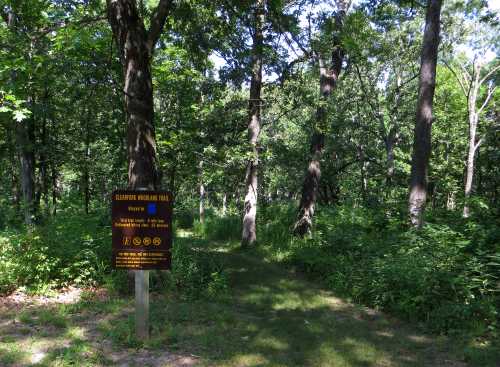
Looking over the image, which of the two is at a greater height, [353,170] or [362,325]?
[353,170]

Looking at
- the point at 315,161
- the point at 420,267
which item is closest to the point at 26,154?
the point at 315,161

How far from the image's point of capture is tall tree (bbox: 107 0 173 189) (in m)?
7.39

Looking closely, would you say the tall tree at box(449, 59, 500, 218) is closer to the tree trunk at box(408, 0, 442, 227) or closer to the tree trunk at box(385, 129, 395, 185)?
the tree trunk at box(385, 129, 395, 185)

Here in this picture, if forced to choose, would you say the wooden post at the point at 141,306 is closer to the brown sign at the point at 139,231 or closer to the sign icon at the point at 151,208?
the brown sign at the point at 139,231

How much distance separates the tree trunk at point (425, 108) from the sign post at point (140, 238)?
6288 millimetres

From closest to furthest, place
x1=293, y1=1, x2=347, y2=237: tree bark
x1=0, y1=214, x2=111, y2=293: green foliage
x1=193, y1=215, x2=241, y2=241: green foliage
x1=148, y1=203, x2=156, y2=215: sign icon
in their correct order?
1. x1=148, y1=203, x2=156, y2=215: sign icon
2. x1=0, y1=214, x2=111, y2=293: green foliage
3. x1=293, y1=1, x2=347, y2=237: tree bark
4. x1=193, y1=215, x2=241, y2=241: green foliage

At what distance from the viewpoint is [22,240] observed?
24.7 ft

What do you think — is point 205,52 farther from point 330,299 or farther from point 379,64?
point 379,64

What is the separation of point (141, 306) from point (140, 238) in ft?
2.90

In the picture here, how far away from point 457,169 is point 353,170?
25.3ft

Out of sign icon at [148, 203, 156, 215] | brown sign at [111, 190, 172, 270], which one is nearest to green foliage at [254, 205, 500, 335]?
brown sign at [111, 190, 172, 270]

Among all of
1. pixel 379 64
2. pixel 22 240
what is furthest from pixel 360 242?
pixel 379 64

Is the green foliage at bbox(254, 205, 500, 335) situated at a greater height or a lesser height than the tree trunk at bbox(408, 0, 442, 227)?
lesser

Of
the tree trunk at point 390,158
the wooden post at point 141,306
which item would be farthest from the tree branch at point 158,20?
the tree trunk at point 390,158
